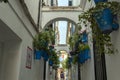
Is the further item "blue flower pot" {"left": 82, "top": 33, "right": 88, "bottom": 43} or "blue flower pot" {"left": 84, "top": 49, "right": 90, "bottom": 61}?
"blue flower pot" {"left": 82, "top": 33, "right": 88, "bottom": 43}

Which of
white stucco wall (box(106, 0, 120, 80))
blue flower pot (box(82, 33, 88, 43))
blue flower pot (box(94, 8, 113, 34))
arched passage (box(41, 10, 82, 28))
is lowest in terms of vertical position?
white stucco wall (box(106, 0, 120, 80))

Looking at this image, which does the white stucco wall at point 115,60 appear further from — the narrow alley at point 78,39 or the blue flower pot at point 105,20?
the blue flower pot at point 105,20

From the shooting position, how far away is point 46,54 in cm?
540

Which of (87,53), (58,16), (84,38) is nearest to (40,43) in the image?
(84,38)

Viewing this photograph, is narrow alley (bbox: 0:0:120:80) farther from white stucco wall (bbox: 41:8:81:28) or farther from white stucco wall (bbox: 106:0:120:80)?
white stucco wall (bbox: 41:8:81:28)

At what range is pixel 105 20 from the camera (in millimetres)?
1972

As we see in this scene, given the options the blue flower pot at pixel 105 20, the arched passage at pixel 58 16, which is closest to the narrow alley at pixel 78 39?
the blue flower pot at pixel 105 20

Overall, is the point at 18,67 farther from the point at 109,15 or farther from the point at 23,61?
the point at 109,15

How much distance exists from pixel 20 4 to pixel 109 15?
199 cm

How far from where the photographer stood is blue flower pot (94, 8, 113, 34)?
197 cm

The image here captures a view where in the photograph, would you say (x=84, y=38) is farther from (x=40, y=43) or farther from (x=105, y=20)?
(x=105, y=20)

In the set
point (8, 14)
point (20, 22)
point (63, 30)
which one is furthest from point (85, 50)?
point (63, 30)

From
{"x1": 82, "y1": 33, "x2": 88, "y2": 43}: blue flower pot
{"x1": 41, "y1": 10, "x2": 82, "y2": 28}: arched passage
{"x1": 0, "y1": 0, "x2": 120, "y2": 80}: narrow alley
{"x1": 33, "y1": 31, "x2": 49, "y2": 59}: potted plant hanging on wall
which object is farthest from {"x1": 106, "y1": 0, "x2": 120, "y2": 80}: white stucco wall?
{"x1": 41, "y1": 10, "x2": 82, "y2": 28}: arched passage

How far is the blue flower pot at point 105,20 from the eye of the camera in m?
1.97
